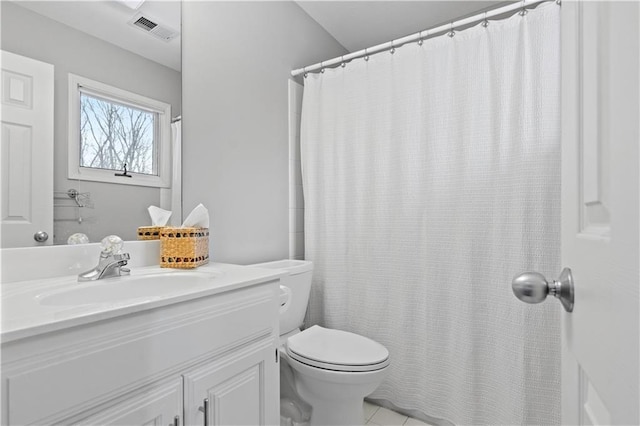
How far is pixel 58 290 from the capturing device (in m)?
0.90

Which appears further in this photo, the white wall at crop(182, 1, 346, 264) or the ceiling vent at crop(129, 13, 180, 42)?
the white wall at crop(182, 1, 346, 264)

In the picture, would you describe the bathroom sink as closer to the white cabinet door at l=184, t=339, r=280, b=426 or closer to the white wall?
the white cabinet door at l=184, t=339, r=280, b=426

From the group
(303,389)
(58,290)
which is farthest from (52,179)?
(303,389)

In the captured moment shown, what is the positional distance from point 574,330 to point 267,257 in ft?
5.13

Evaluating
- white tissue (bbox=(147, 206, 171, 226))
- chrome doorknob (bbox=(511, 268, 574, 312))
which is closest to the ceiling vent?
white tissue (bbox=(147, 206, 171, 226))

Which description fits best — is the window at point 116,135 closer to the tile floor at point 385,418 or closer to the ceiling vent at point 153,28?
the ceiling vent at point 153,28

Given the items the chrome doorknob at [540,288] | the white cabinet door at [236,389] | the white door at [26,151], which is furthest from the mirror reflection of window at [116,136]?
the chrome doorknob at [540,288]

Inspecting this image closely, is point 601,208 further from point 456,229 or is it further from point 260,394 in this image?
point 456,229

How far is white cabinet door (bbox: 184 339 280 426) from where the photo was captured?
34.8 inches

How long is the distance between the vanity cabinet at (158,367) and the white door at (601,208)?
788mm

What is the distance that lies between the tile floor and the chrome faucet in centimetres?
139

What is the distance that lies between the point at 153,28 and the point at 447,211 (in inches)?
59.4

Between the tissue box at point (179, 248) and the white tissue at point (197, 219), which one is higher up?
the white tissue at point (197, 219)

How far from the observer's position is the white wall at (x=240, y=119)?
59.4 inches
